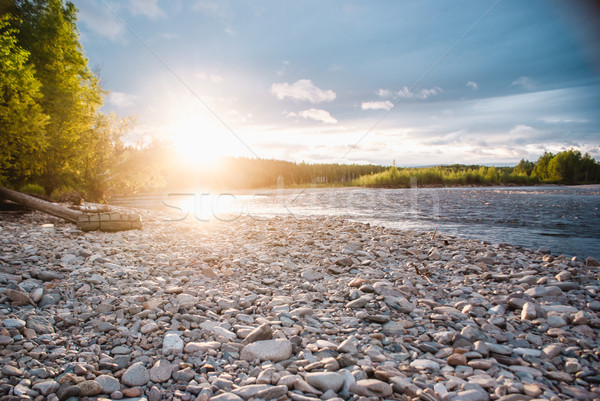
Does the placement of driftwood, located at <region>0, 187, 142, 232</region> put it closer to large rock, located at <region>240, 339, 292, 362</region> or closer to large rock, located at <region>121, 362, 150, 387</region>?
large rock, located at <region>121, 362, 150, 387</region>

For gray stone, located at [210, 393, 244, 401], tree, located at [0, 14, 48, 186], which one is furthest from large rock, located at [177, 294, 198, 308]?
tree, located at [0, 14, 48, 186]

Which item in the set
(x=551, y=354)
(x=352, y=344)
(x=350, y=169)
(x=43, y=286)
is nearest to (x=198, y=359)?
(x=352, y=344)

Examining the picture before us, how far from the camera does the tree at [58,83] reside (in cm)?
1258

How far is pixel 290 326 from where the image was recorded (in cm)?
375

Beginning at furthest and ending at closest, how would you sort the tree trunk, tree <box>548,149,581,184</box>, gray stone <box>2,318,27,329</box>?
tree <box>548,149,581,184</box>
the tree trunk
gray stone <box>2,318,27,329</box>

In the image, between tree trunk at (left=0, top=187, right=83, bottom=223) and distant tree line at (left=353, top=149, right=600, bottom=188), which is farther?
distant tree line at (left=353, top=149, right=600, bottom=188)

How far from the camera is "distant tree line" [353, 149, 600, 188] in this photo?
55.4 metres

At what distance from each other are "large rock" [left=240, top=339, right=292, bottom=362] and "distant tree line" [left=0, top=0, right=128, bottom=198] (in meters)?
11.8

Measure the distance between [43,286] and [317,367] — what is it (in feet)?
14.0

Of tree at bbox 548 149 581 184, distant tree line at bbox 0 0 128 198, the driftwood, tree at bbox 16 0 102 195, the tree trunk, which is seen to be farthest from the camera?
tree at bbox 548 149 581 184

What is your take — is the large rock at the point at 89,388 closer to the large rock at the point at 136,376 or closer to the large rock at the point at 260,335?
the large rock at the point at 136,376

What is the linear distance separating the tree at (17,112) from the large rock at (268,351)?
11.8 m

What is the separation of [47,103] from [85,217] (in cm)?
794

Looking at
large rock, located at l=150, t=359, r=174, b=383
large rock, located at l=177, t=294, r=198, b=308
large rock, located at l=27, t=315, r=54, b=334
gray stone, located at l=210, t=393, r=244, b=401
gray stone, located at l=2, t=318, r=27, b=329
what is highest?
gray stone, located at l=2, t=318, r=27, b=329
